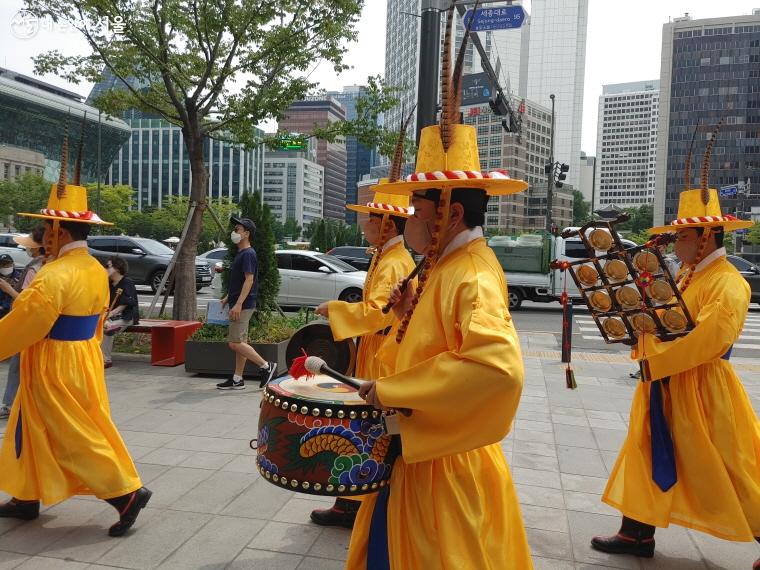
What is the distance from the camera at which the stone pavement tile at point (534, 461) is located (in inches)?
197

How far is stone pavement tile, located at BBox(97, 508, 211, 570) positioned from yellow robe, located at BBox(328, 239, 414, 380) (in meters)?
1.30

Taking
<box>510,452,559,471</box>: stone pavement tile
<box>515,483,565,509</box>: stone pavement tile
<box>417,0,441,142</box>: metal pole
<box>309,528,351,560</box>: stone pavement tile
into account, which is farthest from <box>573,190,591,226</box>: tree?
<box>309,528,351,560</box>: stone pavement tile

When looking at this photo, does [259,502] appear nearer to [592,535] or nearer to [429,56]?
[592,535]

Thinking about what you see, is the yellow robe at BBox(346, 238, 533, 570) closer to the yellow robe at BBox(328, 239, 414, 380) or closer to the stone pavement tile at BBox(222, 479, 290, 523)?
the yellow robe at BBox(328, 239, 414, 380)

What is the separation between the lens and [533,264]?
1828 centimetres

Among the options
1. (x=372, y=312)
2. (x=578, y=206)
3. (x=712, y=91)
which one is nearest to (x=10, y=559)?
(x=372, y=312)

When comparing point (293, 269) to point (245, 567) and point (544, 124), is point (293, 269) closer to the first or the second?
point (245, 567)

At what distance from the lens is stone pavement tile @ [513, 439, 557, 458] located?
17.6 ft

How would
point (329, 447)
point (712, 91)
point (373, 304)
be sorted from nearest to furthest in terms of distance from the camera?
1. point (329, 447)
2. point (373, 304)
3. point (712, 91)

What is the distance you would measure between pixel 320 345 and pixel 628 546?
1.98m

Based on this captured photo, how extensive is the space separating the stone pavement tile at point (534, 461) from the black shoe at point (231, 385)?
3.50m

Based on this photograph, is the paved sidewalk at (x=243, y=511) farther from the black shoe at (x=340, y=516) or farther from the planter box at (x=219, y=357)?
the planter box at (x=219, y=357)

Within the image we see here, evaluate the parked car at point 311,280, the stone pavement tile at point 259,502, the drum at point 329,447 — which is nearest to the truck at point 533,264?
the parked car at point 311,280

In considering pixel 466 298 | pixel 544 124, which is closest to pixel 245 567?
pixel 466 298
